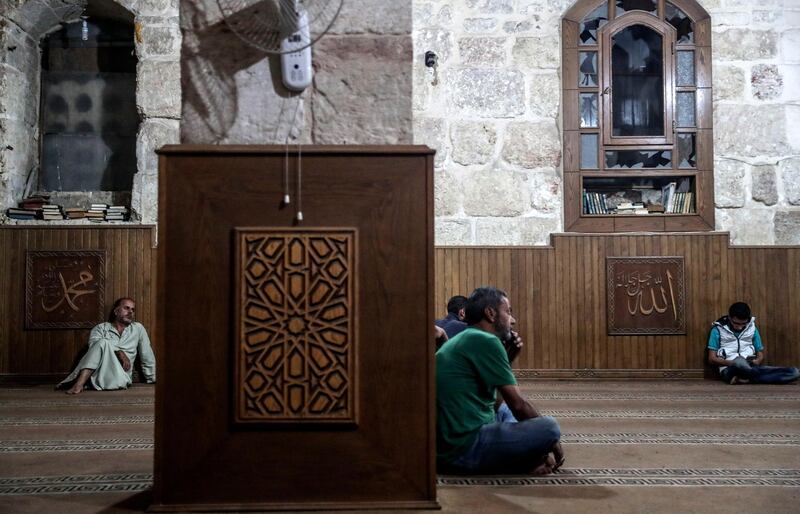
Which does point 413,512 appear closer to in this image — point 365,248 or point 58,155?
point 365,248

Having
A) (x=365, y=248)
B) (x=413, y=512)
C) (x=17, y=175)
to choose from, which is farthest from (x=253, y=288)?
(x=17, y=175)

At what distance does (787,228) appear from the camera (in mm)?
6473

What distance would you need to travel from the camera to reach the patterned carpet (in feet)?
8.11

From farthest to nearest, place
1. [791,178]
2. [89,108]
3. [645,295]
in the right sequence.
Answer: [89,108] < [791,178] < [645,295]

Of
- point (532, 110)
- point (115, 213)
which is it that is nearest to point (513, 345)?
point (532, 110)

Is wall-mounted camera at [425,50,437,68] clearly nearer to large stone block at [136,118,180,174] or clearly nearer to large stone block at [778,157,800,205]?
large stone block at [136,118,180,174]

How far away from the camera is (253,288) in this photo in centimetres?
226

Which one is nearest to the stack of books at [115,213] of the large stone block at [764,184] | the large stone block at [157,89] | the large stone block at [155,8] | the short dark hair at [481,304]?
the large stone block at [157,89]

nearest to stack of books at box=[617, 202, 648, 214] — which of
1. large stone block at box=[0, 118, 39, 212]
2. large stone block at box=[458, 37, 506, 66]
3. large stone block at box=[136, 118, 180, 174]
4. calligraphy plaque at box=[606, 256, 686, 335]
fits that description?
calligraphy plaque at box=[606, 256, 686, 335]

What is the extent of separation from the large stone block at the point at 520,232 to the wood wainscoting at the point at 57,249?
289 cm

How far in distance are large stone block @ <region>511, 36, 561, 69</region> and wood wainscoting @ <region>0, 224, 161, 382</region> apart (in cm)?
361

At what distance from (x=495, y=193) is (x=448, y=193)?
1.38 ft

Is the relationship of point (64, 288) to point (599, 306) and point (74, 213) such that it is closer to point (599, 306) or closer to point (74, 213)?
point (74, 213)

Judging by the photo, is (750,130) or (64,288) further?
(750,130)
